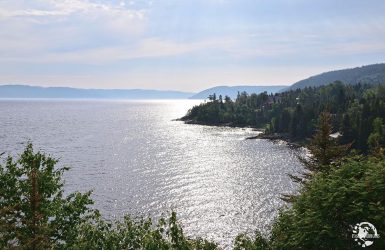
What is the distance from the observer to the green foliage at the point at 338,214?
20656mm

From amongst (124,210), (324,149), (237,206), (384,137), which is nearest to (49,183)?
(324,149)

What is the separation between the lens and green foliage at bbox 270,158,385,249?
20656 millimetres

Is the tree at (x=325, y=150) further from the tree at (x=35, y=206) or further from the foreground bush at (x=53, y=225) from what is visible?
the tree at (x=35, y=206)

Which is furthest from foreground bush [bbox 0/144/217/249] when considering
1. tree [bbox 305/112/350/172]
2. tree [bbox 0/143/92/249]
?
tree [bbox 305/112/350/172]

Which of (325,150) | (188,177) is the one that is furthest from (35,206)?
(188,177)

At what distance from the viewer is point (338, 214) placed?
22094 mm

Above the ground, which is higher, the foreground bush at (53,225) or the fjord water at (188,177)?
the foreground bush at (53,225)

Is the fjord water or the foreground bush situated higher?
the foreground bush

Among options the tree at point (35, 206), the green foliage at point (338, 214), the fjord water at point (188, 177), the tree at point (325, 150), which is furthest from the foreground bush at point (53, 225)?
the fjord water at point (188, 177)

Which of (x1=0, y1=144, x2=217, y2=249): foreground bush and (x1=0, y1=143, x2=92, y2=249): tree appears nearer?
(x1=0, y1=144, x2=217, y2=249): foreground bush

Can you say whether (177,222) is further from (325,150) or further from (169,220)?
(325,150)

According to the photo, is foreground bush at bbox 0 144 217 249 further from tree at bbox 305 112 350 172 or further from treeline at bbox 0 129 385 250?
tree at bbox 305 112 350 172

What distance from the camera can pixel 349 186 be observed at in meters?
23.5

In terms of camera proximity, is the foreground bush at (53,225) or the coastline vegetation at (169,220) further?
the coastline vegetation at (169,220)
